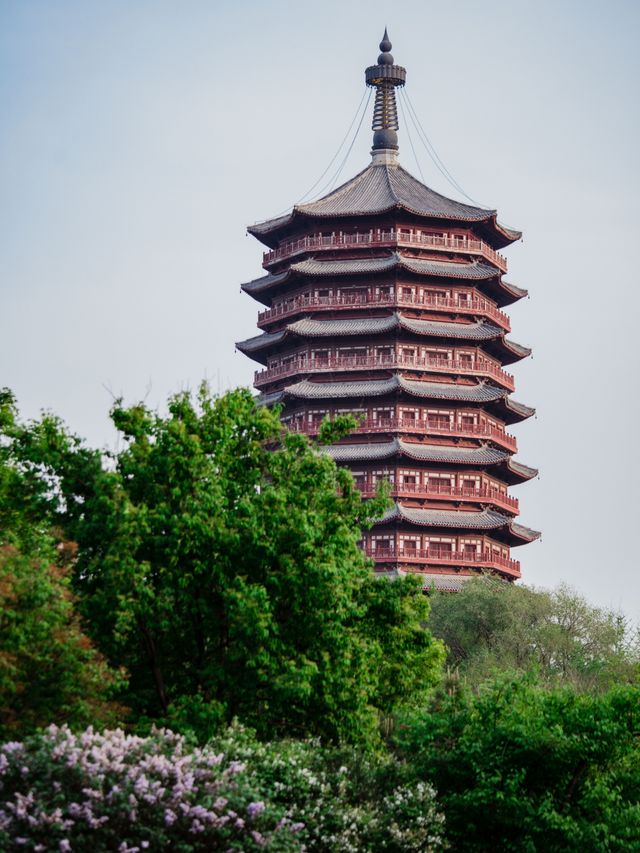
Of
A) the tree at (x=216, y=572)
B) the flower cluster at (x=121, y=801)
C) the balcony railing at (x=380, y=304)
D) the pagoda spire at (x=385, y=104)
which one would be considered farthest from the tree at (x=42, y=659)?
the pagoda spire at (x=385, y=104)

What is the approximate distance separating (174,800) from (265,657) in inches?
239

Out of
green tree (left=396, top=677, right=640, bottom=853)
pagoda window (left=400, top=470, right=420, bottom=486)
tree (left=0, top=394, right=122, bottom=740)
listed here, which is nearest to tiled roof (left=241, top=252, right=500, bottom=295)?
pagoda window (left=400, top=470, right=420, bottom=486)

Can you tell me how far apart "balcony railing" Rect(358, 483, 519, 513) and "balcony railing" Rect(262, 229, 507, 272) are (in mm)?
11502

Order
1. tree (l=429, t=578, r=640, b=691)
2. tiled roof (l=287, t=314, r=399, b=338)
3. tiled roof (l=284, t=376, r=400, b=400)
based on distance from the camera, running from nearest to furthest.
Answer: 1. tree (l=429, t=578, r=640, b=691)
2. tiled roof (l=284, t=376, r=400, b=400)
3. tiled roof (l=287, t=314, r=399, b=338)

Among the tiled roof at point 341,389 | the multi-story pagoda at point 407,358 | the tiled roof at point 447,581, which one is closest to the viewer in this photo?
the tiled roof at point 447,581

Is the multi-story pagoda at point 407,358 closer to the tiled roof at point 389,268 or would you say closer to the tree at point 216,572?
the tiled roof at point 389,268

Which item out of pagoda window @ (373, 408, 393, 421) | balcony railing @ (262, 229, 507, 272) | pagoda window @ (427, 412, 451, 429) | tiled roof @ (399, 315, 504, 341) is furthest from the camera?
balcony railing @ (262, 229, 507, 272)

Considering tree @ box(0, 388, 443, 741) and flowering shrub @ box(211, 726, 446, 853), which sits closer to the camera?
flowering shrub @ box(211, 726, 446, 853)

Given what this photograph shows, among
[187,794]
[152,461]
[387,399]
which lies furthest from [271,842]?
[387,399]

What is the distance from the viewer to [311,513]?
2772 centimetres

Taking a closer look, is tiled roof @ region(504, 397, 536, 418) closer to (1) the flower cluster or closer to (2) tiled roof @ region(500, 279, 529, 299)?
(2) tiled roof @ region(500, 279, 529, 299)

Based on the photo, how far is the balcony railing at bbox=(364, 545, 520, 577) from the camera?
211ft

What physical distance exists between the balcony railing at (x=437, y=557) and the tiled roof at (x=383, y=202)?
16.0 metres

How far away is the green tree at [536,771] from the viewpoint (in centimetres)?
2572
